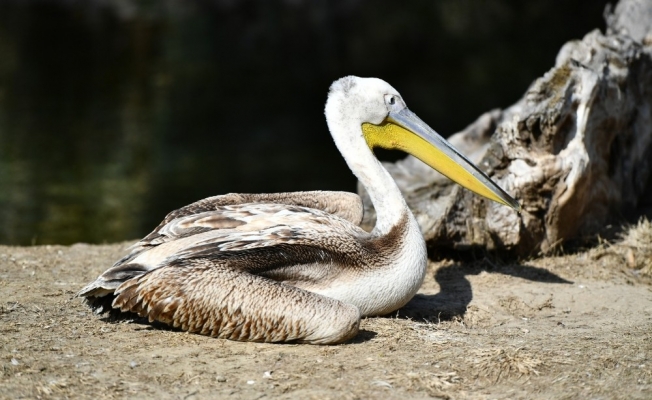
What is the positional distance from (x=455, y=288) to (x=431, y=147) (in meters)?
1.37

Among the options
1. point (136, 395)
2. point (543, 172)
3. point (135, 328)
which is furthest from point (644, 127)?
point (136, 395)

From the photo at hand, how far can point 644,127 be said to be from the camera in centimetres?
898

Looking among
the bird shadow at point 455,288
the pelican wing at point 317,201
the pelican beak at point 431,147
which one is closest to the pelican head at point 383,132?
the pelican beak at point 431,147

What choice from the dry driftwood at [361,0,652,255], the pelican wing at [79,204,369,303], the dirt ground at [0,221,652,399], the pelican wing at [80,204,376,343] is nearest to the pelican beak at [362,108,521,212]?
the pelican wing at [79,204,369,303]

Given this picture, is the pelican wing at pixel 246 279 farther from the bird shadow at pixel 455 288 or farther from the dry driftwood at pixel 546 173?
the dry driftwood at pixel 546 173

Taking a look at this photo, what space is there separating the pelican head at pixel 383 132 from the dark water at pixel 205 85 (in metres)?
4.13

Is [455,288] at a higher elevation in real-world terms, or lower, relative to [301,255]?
lower

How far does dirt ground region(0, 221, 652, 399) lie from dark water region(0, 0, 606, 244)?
3837mm

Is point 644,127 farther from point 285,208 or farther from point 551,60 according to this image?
point 551,60

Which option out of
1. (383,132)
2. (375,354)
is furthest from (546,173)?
(375,354)

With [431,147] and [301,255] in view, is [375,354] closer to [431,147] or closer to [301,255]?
[301,255]

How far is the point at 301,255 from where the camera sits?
5328mm

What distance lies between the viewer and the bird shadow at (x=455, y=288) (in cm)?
618

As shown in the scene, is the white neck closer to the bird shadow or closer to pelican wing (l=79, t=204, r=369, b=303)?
pelican wing (l=79, t=204, r=369, b=303)
